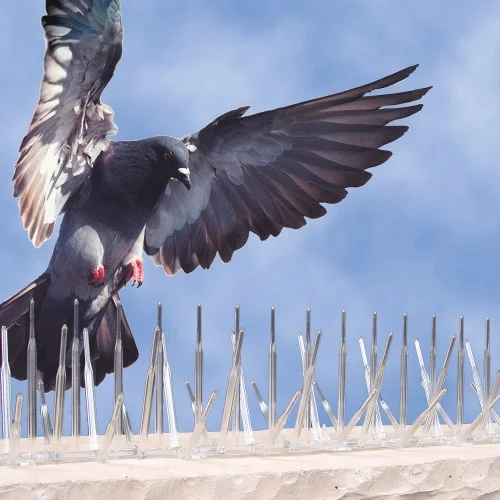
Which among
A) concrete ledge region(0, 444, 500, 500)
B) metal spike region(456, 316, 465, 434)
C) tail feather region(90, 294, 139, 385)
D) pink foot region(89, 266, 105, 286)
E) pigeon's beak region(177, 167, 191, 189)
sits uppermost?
Result: pigeon's beak region(177, 167, 191, 189)

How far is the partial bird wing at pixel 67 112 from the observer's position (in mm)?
3545

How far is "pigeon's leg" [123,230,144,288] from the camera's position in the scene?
3885 mm

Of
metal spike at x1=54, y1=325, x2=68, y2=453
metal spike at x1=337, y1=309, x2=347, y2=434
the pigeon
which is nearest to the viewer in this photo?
metal spike at x1=54, y1=325, x2=68, y2=453

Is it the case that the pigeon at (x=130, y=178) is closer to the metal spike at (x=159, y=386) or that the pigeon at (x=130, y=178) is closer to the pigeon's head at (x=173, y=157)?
the pigeon's head at (x=173, y=157)

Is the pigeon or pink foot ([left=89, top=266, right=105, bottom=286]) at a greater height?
the pigeon

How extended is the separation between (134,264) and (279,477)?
1.25 metres

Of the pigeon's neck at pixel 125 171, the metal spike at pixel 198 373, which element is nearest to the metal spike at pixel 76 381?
the metal spike at pixel 198 373

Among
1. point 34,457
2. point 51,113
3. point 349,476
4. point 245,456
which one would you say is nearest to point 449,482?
point 349,476

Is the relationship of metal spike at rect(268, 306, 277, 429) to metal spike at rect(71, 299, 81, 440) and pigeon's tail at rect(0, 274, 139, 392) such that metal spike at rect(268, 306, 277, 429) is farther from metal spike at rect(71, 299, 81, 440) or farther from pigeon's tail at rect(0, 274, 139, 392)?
pigeon's tail at rect(0, 274, 139, 392)

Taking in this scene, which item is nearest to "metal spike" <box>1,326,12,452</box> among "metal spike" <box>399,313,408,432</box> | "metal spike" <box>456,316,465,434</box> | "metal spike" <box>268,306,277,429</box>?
"metal spike" <box>268,306,277,429</box>

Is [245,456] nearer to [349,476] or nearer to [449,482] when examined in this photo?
[349,476]

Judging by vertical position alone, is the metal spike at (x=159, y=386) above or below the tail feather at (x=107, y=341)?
below

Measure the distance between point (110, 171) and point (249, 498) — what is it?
4.55 ft

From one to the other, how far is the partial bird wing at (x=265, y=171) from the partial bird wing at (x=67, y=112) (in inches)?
13.7
